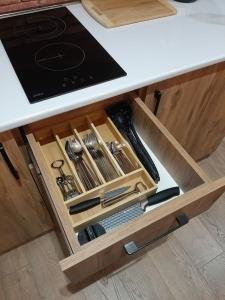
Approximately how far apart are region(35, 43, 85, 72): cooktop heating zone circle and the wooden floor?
0.87 m

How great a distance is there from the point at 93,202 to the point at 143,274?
67cm

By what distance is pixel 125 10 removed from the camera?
970 mm

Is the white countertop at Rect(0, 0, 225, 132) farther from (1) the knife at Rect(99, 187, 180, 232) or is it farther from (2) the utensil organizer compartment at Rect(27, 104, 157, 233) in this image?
(1) the knife at Rect(99, 187, 180, 232)

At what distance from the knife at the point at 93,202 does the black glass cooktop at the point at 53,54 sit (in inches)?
12.2

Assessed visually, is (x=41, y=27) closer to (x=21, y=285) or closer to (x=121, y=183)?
(x=121, y=183)

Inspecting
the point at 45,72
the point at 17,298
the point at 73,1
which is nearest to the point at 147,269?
the point at 17,298

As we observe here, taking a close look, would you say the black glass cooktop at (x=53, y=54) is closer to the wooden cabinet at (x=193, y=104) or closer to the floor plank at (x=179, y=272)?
the wooden cabinet at (x=193, y=104)

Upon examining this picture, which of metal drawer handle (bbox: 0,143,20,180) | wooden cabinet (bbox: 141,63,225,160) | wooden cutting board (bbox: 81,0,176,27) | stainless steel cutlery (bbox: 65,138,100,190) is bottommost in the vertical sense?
stainless steel cutlery (bbox: 65,138,100,190)

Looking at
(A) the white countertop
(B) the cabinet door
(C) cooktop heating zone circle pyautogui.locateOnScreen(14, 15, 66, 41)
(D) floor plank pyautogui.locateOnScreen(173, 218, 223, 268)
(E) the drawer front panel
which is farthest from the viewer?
(D) floor plank pyautogui.locateOnScreen(173, 218, 223, 268)

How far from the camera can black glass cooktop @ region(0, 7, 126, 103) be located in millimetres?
708

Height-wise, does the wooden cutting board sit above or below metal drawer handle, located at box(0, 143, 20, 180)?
above

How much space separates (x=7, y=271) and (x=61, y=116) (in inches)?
32.0

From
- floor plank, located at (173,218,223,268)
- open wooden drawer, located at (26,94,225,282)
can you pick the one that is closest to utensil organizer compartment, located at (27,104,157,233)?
open wooden drawer, located at (26,94,225,282)

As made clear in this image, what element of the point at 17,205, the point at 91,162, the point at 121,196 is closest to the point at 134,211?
the point at 121,196
